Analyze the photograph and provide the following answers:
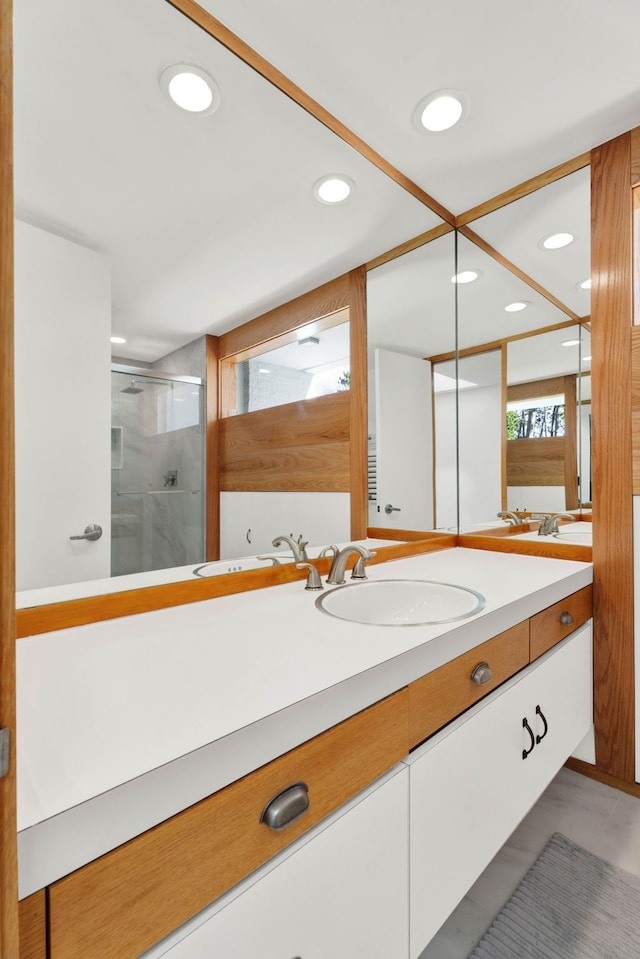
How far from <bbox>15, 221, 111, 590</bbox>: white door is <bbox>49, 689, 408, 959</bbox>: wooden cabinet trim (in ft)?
1.97

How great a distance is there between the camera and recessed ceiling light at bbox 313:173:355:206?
145 cm

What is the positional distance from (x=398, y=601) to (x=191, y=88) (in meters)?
1.49

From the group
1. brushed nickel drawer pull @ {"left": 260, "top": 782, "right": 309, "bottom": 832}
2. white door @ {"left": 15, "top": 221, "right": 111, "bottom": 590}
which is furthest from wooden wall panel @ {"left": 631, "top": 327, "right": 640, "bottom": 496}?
white door @ {"left": 15, "top": 221, "right": 111, "bottom": 590}

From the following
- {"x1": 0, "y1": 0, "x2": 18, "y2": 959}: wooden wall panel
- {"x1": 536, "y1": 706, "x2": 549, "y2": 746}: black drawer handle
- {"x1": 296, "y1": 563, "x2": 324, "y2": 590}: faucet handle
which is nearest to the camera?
{"x1": 0, "y1": 0, "x2": 18, "y2": 959}: wooden wall panel

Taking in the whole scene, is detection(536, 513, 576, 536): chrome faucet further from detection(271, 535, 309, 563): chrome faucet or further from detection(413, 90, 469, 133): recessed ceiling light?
detection(413, 90, 469, 133): recessed ceiling light

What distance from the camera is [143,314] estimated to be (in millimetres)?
1040

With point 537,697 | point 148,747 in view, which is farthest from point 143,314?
point 537,697

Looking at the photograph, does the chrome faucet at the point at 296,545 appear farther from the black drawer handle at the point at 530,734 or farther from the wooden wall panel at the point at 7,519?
the wooden wall panel at the point at 7,519

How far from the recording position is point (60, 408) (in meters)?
0.90

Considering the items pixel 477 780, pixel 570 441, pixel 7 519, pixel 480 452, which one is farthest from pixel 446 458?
pixel 7 519

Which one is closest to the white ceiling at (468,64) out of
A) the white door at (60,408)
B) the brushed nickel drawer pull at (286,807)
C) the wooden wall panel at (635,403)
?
the wooden wall panel at (635,403)

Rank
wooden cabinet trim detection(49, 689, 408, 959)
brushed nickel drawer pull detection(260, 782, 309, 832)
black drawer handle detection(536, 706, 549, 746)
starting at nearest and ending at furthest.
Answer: wooden cabinet trim detection(49, 689, 408, 959), brushed nickel drawer pull detection(260, 782, 309, 832), black drawer handle detection(536, 706, 549, 746)

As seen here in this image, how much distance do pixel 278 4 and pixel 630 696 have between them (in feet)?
7.37

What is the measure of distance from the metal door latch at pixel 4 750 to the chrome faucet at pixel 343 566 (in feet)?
3.46
